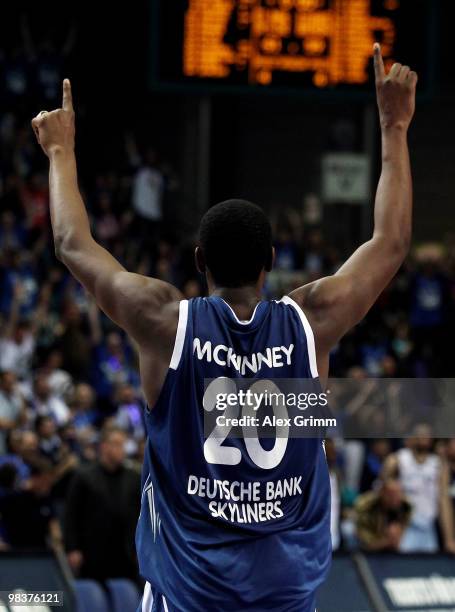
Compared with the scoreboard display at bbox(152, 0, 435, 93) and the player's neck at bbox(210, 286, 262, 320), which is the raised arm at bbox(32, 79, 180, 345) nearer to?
the player's neck at bbox(210, 286, 262, 320)

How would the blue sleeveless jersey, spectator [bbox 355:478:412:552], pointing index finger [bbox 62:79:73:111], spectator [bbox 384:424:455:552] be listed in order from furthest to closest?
spectator [bbox 384:424:455:552] → spectator [bbox 355:478:412:552] → pointing index finger [bbox 62:79:73:111] → the blue sleeveless jersey

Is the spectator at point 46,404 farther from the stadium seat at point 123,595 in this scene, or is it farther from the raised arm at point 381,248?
the raised arm at point 381,248

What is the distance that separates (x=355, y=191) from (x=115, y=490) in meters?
9.13

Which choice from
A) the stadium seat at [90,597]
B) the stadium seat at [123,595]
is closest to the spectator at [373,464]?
the stadium seat at [123,595]

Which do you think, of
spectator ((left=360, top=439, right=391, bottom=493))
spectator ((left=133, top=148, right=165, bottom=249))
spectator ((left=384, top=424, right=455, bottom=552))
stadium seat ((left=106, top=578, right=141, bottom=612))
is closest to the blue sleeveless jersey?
stadium seat ((left=106, top=578, right=141, bottom=612))

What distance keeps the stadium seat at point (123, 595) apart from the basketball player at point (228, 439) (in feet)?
17.7

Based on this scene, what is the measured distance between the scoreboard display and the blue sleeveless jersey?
29.5 feet

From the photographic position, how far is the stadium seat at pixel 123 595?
8.32m

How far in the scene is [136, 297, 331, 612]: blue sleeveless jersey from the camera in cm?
294

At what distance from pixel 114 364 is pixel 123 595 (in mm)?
6009

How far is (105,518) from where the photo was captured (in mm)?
9438

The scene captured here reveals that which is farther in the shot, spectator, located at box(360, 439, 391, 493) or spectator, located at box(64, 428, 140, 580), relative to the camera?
spectator, located at box(360, 439, 391, 493)

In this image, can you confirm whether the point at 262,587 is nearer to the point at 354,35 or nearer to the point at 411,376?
the point at 354,35

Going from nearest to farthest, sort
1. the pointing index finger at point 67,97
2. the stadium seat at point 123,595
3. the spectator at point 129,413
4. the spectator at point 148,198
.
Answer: the pointing index finger at point 67,97
the stadium seat at point 123,595
the spectator at point 129,413
the spectator at point 148,198
